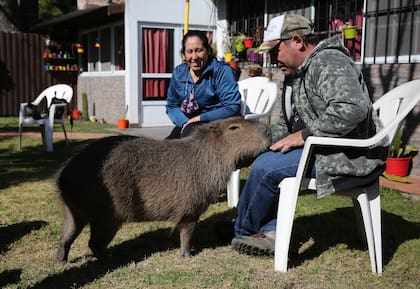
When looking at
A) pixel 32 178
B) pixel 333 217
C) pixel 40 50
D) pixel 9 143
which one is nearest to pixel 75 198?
pixel 333 217

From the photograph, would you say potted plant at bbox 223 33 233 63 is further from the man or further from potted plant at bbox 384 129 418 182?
the man

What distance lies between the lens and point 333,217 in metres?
4.29

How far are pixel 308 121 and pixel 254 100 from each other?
6.97ft

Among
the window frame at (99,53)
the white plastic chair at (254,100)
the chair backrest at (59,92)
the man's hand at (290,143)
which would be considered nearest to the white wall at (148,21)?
the window frame at (99,53)

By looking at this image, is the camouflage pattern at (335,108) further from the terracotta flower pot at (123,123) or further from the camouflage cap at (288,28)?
the terracotta flower pot at (123,123)

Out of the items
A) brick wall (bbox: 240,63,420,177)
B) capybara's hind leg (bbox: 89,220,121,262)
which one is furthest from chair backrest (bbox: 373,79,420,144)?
brick wall (bbox: 240,63,420,177)

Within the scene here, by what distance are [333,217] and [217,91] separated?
1583 millimetres

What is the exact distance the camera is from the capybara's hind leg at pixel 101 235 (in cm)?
298

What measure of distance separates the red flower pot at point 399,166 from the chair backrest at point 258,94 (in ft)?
5.83

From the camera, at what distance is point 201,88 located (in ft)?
13.8

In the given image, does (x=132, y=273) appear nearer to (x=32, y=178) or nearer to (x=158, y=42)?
(x=32, y=178)

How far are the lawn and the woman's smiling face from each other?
1414mm

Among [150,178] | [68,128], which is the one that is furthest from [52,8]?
[150,178]

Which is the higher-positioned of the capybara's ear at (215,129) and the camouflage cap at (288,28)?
the camouflage cap at (288,28)
